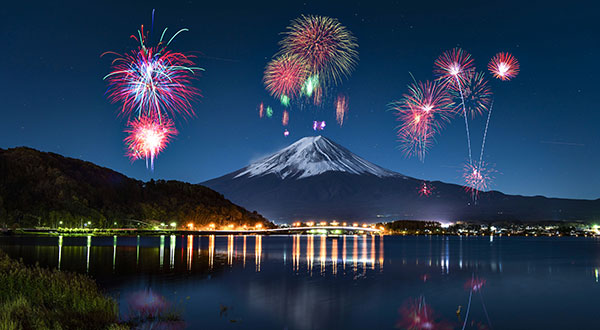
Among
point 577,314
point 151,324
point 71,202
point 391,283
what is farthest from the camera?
point 71,202

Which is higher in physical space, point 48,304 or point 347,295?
point 48,304

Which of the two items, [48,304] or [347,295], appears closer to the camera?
[48,304]

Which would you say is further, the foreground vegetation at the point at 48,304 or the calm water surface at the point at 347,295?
the calm water surface at the point at 347,295

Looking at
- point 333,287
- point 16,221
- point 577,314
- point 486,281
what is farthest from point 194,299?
point 16,221

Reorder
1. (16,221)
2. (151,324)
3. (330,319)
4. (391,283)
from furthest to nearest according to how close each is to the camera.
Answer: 1. (16,221)
2. (391,283)
3. (330,319)
4. (151,324)

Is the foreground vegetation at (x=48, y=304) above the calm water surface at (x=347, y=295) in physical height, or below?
above

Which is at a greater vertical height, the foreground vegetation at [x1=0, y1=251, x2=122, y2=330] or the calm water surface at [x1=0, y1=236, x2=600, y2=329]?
the foreground vegetation at [x1=0, y1=251, x2=122, y2=330]

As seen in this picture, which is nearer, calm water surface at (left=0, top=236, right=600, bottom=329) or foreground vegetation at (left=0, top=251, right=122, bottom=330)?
foreground vegetation at (left=0, top=251, right=122, bottom=330)

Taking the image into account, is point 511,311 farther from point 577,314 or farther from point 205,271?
point 205,271
